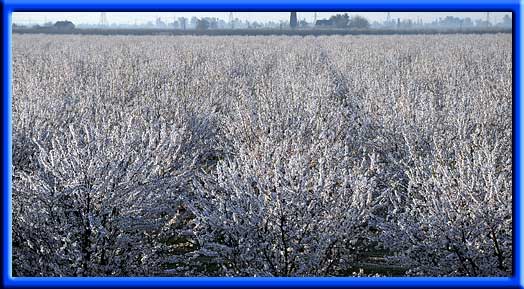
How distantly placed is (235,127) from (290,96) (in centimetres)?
206

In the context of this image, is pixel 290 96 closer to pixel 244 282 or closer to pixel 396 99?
pixel 396 99

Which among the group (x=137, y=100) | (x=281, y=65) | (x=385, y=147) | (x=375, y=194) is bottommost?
(x=375, y=194)

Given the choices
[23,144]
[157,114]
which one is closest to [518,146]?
[23,144]

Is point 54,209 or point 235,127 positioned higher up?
point 235,127

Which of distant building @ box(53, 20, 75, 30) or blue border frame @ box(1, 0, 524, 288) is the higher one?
distant building @ box(53, 20, 75, 30)

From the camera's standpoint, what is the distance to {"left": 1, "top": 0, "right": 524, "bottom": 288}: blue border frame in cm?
235

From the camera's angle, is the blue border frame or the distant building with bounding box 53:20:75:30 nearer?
the blue border frame

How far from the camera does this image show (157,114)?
873 cm
